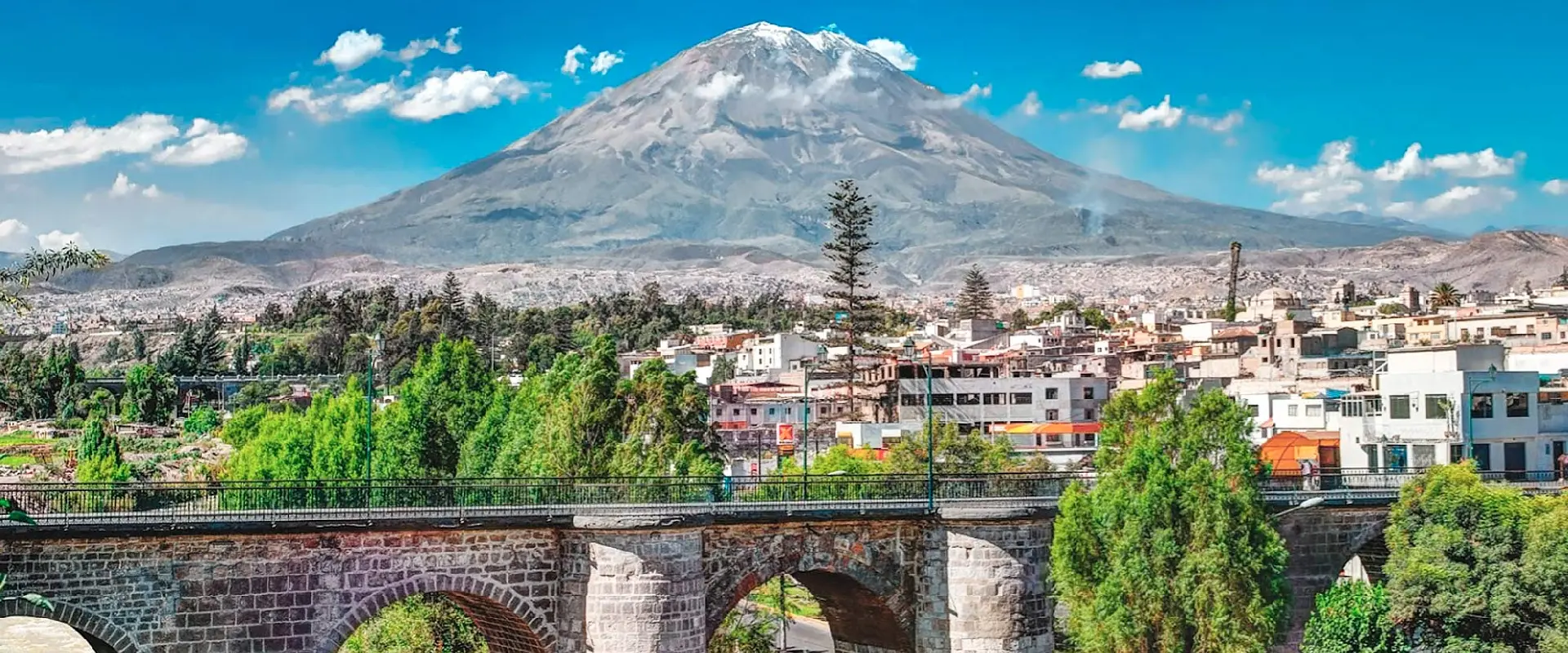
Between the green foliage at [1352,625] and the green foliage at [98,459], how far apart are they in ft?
132

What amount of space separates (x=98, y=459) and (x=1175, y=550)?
56.0m

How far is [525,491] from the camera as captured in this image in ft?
109

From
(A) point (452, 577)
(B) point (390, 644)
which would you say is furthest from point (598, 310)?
(A) point (452, 577)

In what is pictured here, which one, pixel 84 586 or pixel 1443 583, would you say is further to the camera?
pixel 1443 583

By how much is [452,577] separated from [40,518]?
6.66m

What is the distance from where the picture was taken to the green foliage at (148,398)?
398 feet

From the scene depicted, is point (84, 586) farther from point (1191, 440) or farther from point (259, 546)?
point (1191, 440)

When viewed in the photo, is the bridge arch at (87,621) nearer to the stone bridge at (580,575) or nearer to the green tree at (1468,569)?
the stone bridge at (580,575)

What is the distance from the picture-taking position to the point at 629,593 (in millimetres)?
29406

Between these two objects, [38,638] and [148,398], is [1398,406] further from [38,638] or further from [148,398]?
[148,398]

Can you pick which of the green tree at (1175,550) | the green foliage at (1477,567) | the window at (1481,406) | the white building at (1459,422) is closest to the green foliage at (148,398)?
the white building at (1459,422)

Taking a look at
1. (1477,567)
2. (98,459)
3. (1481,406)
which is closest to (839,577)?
(1477,567)

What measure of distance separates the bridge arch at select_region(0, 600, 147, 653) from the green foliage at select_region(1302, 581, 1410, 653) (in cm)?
2176

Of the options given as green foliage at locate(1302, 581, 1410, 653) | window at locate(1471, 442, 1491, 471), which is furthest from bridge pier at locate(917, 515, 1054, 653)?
window at locate(1471, 442, 1491, 471)
